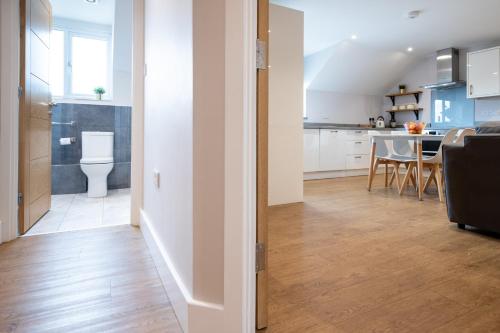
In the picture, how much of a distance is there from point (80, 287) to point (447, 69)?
667 cm

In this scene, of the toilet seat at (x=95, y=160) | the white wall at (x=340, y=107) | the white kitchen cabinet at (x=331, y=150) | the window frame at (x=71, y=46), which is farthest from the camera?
the white wall at (x=340, y=107)

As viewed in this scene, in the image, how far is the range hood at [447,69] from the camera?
5.55 meters

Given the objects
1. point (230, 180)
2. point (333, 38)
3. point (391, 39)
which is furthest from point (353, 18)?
point (230, 180)

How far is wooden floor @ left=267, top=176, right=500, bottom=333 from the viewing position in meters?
1.14

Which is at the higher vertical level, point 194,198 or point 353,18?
point 353,18

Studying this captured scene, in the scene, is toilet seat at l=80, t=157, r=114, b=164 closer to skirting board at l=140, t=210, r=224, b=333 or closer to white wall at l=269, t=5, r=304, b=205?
white wall at l=269, t=5, r=304, b=205

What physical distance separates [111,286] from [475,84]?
20.8 ft

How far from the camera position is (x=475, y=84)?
5234 mm

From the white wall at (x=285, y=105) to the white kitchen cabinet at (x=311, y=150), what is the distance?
5.18 ft

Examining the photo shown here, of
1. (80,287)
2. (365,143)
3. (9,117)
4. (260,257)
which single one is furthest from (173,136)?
(365,143)

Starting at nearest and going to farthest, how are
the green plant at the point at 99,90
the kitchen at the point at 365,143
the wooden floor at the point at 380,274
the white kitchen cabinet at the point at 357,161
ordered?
1. the wooden floor at the point at 380,274
2. the kitchen at the point at 365,143
3. the green plant at the point at 99,90
4. the white kitchen cabinet at the point at 357,161

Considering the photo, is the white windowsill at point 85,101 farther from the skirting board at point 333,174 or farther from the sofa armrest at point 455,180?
the sofa armrest at point 455,180

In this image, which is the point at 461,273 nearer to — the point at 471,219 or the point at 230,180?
the point at 471,219

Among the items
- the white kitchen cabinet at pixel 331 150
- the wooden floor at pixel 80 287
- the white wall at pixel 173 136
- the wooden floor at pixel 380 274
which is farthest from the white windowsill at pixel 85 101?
the white kitchen cabinet at pixel 331 150
